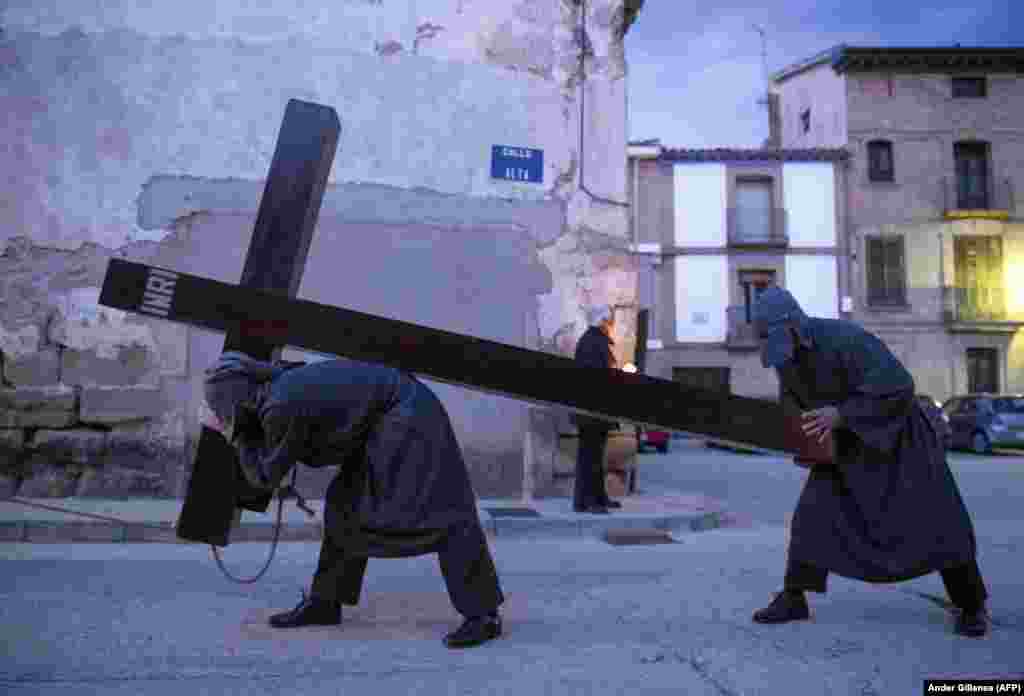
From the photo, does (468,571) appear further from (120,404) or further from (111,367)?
(111,367)

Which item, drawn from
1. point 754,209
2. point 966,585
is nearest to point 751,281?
point 754,209

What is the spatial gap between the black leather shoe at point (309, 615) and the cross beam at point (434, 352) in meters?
1.14

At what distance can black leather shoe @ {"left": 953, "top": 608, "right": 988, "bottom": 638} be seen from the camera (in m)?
3.34

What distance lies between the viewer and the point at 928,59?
26.6 meters

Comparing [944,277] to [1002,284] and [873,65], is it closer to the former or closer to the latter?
[1002,284]

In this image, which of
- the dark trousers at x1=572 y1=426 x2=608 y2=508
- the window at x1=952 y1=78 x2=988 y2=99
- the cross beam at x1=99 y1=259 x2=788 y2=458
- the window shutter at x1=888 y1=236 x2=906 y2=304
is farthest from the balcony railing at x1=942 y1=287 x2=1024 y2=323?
the cross beam at x1=99 y1=259 x2=788 y2=458

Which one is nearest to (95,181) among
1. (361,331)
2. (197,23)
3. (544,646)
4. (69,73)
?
(69,73)

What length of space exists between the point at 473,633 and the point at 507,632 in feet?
0.95

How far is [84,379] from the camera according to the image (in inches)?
297

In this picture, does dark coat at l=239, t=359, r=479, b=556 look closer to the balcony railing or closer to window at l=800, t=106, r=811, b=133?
the balcony railing

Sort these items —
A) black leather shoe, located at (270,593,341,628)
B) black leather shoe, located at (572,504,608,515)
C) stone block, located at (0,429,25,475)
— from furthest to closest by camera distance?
stone block, located at (0,429,25,475)
black leather shoe, located at (572,504,608,515)
black leather shoe, located at (270,593,341,628)

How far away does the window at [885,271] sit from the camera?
86.9ft

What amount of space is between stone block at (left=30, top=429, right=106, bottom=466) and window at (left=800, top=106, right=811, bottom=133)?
27.3 m

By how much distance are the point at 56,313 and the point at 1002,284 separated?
27.0m
